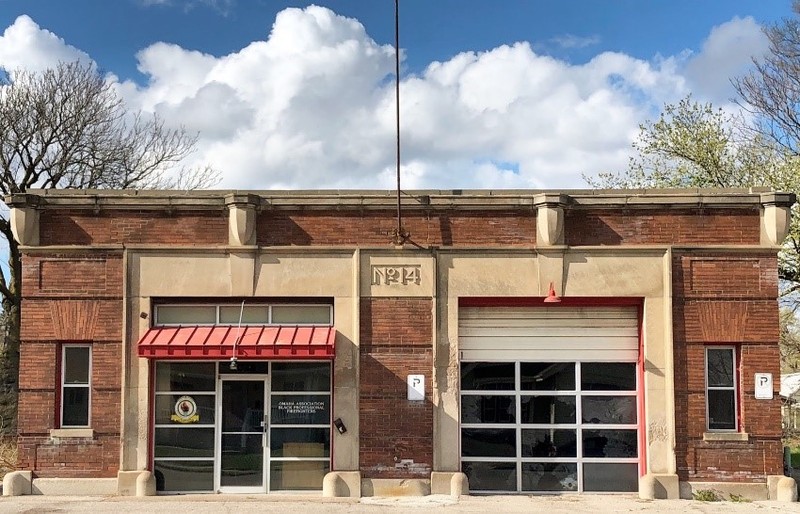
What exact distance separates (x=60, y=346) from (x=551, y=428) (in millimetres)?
8338

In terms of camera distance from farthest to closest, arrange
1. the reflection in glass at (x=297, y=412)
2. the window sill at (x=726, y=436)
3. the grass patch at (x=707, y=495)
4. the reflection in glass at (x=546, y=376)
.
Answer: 1. the reflection in glass at (x=546, y=376)
2. the reflection in glass at (x=297, y=412)
3. the window sill at (x=726, y=436)
4. the grass patch at (x=707, y=495)

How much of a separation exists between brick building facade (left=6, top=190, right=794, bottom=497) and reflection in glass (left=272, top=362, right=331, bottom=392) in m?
0.04

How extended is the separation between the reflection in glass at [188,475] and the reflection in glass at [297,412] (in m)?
1.36

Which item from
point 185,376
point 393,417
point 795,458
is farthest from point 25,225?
point 795,458

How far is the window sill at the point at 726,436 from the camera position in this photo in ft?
44.2

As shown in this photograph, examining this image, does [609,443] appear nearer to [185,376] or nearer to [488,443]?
[488,443]

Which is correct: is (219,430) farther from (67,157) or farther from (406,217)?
(67,157)

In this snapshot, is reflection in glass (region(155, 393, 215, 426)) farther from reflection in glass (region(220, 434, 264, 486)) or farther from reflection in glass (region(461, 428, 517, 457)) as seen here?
reflection in glass (region(461, 428, 517, 457))

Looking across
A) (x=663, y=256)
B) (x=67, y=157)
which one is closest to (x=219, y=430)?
(x=663, y=256)

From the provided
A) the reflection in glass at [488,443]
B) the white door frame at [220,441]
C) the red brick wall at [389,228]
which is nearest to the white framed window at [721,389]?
the reflection in glass at [488,443]

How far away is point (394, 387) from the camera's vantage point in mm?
13672

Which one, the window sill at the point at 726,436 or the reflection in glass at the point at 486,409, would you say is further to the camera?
the reflection in glass at the point at 486,409

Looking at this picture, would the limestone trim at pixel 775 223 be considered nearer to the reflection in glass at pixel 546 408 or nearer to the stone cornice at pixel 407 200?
the stone cornice at pixel 407 200

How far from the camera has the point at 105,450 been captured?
535 inches
